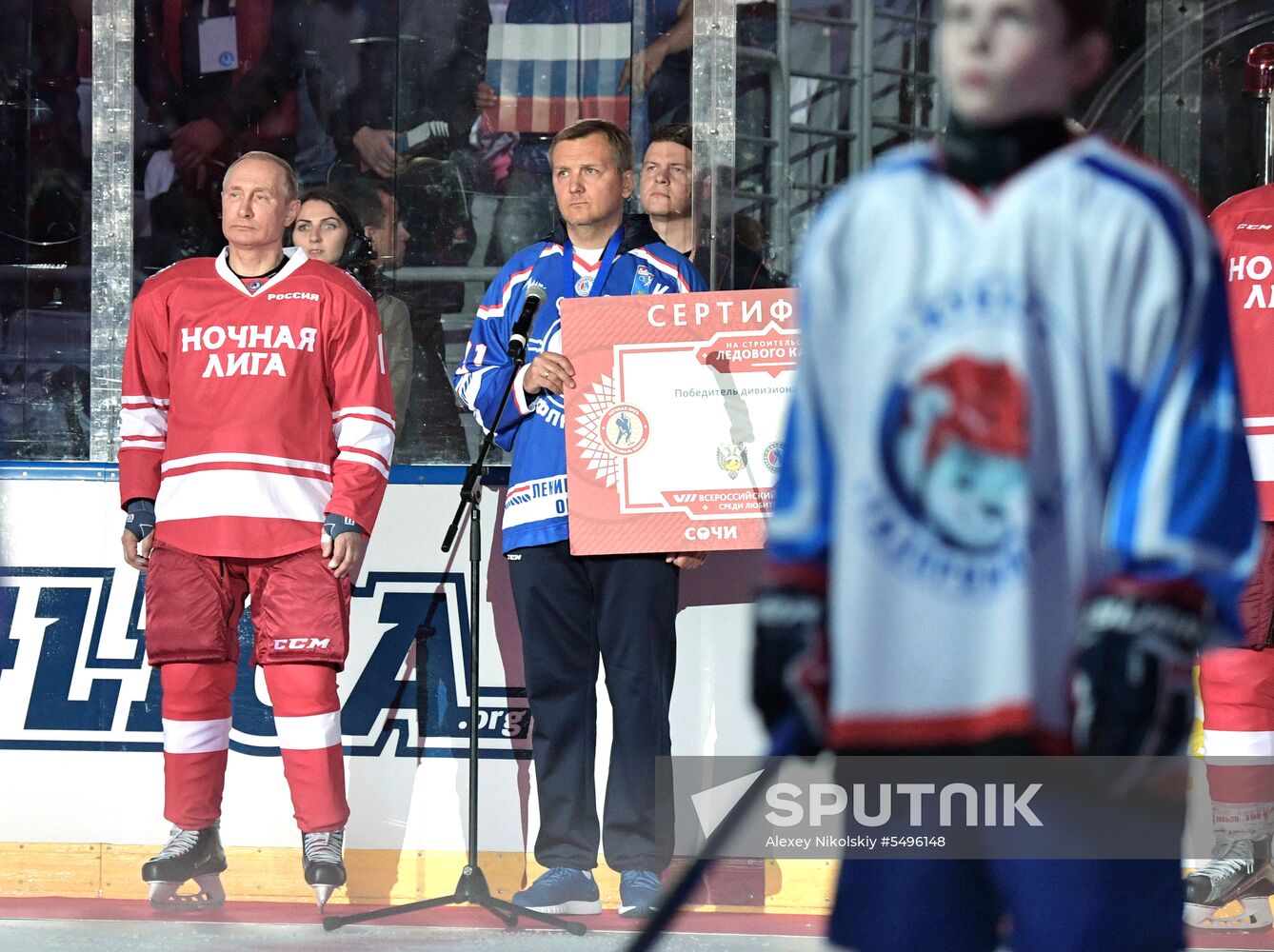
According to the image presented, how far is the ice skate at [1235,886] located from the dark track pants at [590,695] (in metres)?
1.24

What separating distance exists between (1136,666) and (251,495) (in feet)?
9.98

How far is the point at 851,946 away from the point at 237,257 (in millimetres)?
3167

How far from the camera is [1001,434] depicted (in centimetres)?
159

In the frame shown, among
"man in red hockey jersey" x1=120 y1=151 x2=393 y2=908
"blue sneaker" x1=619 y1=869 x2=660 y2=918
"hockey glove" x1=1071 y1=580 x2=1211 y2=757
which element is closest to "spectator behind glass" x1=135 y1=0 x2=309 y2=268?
"man in red hockey jersey" x1=120 y1=151 x2=393 y2=908

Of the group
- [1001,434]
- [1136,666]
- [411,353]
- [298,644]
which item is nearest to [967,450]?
[1001,434]

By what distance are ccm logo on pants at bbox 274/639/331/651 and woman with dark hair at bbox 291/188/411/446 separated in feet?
3.04

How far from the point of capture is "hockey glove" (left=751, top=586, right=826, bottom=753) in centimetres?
162

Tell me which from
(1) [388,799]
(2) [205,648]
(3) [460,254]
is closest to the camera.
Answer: (2) [205,648]

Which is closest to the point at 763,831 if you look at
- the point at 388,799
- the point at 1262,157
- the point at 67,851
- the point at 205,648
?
the point at 388,799

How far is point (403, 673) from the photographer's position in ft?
15.3

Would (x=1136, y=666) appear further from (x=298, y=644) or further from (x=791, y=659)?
(x=298, y=644)

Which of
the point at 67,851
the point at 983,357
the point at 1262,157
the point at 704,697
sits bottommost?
the point at 67,851

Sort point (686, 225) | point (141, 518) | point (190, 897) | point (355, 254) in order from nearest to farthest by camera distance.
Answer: point (141, 518) → point (190, 897) → point (686, 225) → point (355, 254)

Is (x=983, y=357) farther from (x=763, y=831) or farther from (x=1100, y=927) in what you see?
(x=763, y=831)
